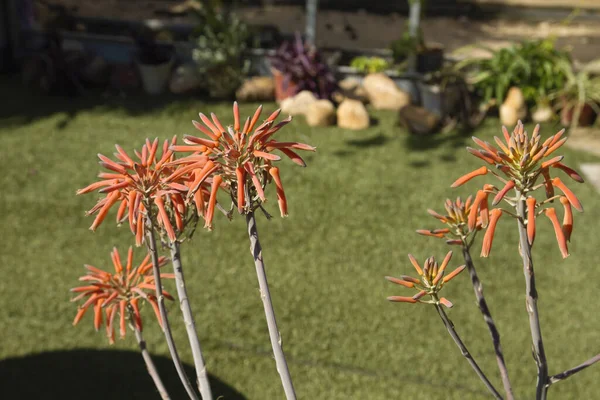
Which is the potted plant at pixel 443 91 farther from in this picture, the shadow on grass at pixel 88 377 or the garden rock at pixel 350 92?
the shadow on grass at pixel 88 377

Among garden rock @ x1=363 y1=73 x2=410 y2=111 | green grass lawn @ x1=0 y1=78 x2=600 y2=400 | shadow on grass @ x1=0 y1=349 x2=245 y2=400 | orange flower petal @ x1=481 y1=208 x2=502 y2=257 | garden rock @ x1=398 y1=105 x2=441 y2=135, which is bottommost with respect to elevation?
shadow on grass @ x1=0 y1=349 x2=245 y2=400

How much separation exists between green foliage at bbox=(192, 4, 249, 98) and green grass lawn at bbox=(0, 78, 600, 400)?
119 cm

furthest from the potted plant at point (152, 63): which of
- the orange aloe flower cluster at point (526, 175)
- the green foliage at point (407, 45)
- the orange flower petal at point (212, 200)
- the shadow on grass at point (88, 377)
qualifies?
the orange aloe flower cluster at point (526, 175)

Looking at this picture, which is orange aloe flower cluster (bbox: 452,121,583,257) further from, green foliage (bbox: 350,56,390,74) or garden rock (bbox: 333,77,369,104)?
green foliage (bbox: 350,56,390,74)

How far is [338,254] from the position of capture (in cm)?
561

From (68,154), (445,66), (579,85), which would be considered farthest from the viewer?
(445,66)

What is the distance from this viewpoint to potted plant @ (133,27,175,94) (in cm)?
880

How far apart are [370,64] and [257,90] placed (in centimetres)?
143

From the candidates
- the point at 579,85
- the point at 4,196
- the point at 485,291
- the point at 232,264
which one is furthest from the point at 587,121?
Result: the point at 4,196

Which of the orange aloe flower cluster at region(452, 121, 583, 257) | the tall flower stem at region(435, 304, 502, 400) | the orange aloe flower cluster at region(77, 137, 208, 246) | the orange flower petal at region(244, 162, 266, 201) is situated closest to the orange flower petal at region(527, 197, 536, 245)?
the orange aloe flower cluster at region(452, 121, 583, 257)

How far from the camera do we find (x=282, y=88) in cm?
847

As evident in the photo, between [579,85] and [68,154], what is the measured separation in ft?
17.9

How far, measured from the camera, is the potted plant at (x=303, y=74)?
8.38 m

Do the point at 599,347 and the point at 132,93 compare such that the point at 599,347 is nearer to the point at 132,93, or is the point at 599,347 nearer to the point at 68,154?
the point at 68,154
